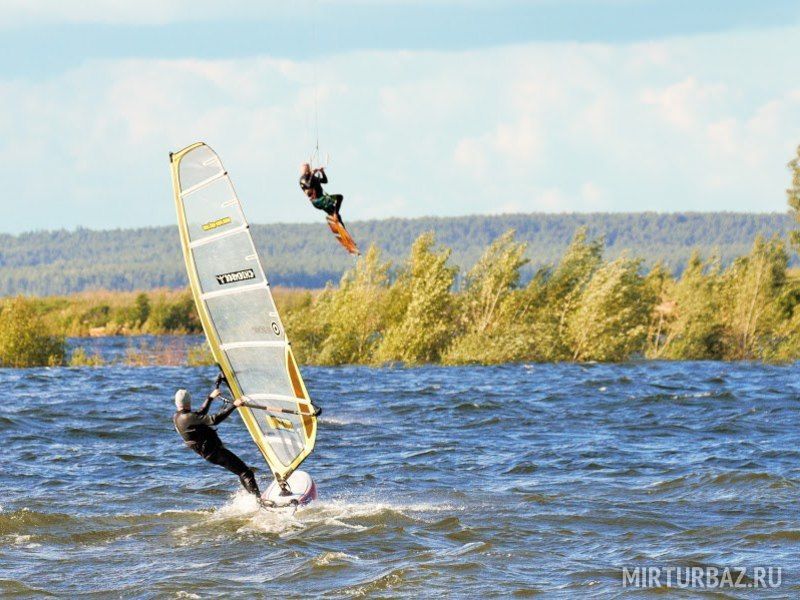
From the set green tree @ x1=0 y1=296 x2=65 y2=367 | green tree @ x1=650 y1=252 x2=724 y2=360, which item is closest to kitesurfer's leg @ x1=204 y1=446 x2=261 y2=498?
green tree @ x1=0 y1=296 x2=65 y2=367

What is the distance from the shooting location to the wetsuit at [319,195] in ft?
43.0

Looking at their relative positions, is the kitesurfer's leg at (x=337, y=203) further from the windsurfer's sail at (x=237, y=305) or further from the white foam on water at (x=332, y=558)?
the white foam on water at (x=332, y=558)

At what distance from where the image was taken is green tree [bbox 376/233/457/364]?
34312mm

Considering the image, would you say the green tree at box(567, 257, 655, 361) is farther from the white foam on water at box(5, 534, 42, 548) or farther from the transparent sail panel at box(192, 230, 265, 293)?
the white foam on water at box(5, 534, 42, 548)

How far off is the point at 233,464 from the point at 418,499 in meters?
3.04

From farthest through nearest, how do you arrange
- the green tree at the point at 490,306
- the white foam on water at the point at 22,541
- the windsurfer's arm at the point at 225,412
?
1. the green tree at the point at 490,306
2. the white foam on water at the point at 22,541
3. the windsurfer's arm at the point at 225,412

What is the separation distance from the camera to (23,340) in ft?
110

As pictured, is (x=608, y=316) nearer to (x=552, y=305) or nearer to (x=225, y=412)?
(x=552, y=305)

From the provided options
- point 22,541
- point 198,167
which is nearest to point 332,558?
point 22,541

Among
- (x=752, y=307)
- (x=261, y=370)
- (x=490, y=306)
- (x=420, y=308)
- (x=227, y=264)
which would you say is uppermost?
(x=227, y=264)

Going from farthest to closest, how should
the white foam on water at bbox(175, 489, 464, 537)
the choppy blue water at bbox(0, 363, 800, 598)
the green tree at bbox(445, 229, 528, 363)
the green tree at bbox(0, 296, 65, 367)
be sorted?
1. the green tree at bbox(445, 229, 528, 363)
2. the green tree at bbox(0, 296, 65, 367)
3. the white foam on water at bbox(175, 489, 464, 537)
4. the choppy blue water at bbox(0, 363, 800, 598)

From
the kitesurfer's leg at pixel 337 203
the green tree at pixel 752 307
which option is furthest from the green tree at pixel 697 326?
the kitesurfer's leg at pixel 337 203

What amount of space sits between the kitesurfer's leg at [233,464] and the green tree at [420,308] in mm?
20081

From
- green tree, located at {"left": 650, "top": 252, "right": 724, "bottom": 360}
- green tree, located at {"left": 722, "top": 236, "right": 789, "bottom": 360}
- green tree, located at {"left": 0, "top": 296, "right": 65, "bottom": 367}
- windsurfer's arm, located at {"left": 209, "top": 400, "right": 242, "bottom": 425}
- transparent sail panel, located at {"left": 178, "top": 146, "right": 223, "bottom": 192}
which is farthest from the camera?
green tree, located at {"left": 650, "top": 252, "right": 724, "bottom": 360}
